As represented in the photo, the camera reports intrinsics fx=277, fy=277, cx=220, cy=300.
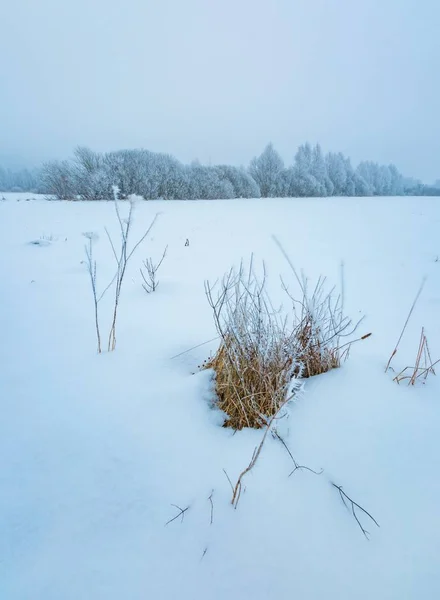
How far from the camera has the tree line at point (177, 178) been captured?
1438cm

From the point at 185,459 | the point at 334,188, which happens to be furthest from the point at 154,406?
the point at 334,188

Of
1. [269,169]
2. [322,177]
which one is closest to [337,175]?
[322,177]

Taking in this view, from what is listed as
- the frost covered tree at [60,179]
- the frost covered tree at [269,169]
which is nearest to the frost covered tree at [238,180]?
the frost covered tree at [269,169]

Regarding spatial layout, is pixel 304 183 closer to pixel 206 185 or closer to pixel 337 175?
pixel 337 175

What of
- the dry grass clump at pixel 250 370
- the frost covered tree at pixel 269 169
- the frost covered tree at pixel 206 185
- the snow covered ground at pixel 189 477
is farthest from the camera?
the frost covered tree at pixel 269 169

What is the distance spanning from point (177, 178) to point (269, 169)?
1638 centimetres

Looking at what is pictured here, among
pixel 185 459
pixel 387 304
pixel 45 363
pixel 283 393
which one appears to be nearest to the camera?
pixel 185 459

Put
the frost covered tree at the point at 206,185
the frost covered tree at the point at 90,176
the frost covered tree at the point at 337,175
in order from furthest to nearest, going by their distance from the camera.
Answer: the frost covered tree at the point at 337,175
the frost covered tree at the point at 206,185
the frost covered tree at the point at 90,176

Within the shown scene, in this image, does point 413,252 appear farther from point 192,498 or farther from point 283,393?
point 192,498

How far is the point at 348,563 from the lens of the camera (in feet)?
2.62

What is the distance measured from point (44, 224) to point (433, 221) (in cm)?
1019

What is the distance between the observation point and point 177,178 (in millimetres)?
17594

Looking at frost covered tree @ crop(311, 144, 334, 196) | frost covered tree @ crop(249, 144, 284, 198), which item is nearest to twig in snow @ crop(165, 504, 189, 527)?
frost covered tree @ crop(249, 144, 284, 198)

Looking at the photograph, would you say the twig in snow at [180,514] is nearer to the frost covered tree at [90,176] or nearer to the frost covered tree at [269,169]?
the frost covered tree at [90,176]
